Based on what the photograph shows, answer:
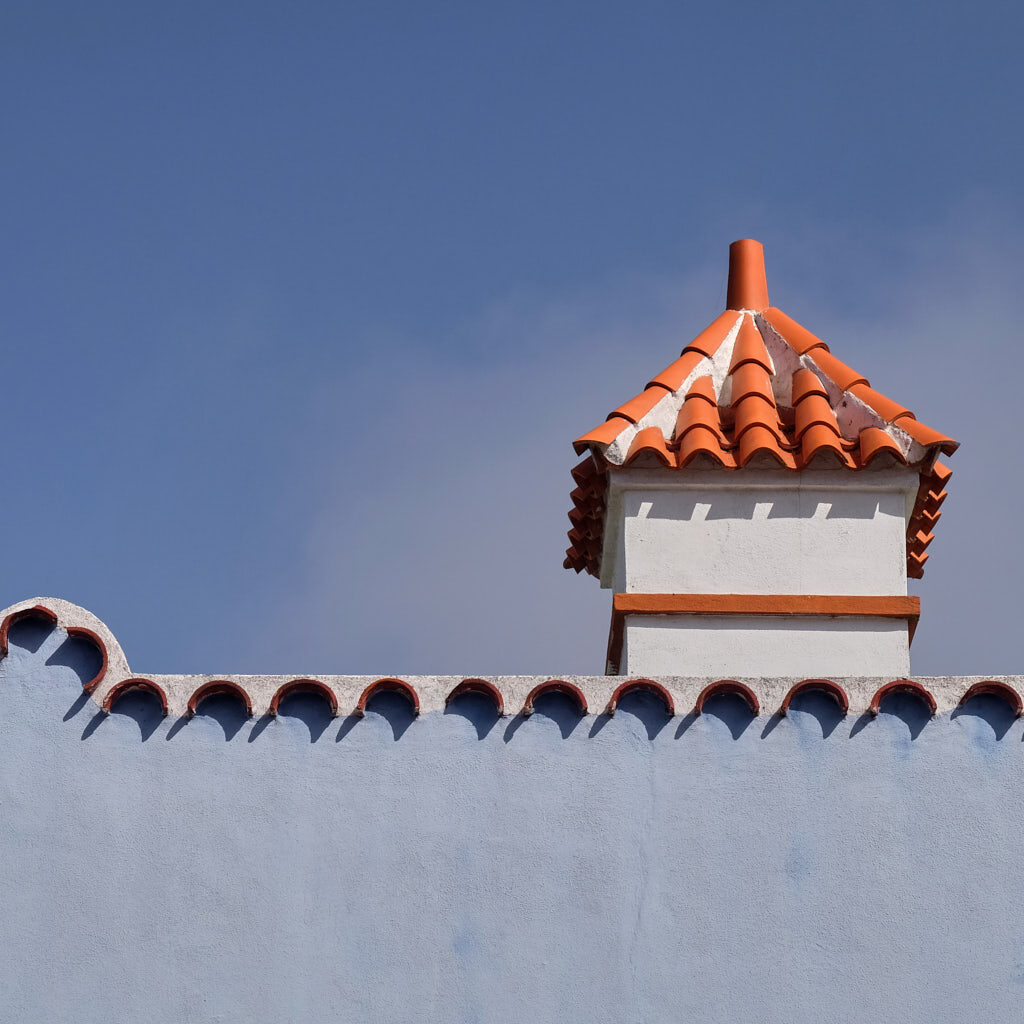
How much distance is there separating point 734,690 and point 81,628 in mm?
2950

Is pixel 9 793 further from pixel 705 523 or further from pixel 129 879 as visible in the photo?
pixel 705 523

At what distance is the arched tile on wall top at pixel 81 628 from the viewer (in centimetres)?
844

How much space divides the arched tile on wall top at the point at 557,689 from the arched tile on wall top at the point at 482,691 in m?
0.11

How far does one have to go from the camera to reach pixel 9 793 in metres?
8.23

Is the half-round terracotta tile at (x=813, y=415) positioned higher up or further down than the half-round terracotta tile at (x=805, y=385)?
further down

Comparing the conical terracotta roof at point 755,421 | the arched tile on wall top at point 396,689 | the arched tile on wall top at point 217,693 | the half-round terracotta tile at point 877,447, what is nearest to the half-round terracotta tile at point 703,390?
the conical terracotta roof at point 755,421

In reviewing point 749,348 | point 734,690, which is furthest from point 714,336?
point 734,690

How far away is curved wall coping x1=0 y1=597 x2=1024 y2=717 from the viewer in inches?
331

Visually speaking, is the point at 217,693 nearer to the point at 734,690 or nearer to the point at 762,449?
the point at 734,690

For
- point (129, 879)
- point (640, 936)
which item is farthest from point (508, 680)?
point (129, 879)

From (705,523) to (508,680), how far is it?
1.79 m

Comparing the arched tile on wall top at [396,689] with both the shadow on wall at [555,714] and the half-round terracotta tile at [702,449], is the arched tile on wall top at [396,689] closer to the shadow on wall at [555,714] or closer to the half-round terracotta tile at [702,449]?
the shadow on wall at [555,714]

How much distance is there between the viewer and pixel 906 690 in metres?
8.41

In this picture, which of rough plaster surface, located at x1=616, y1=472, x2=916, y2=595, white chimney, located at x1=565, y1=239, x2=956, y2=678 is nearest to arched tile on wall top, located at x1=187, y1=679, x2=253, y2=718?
white chimney, located at x1=565, y1=239, x2=956, y2=678
